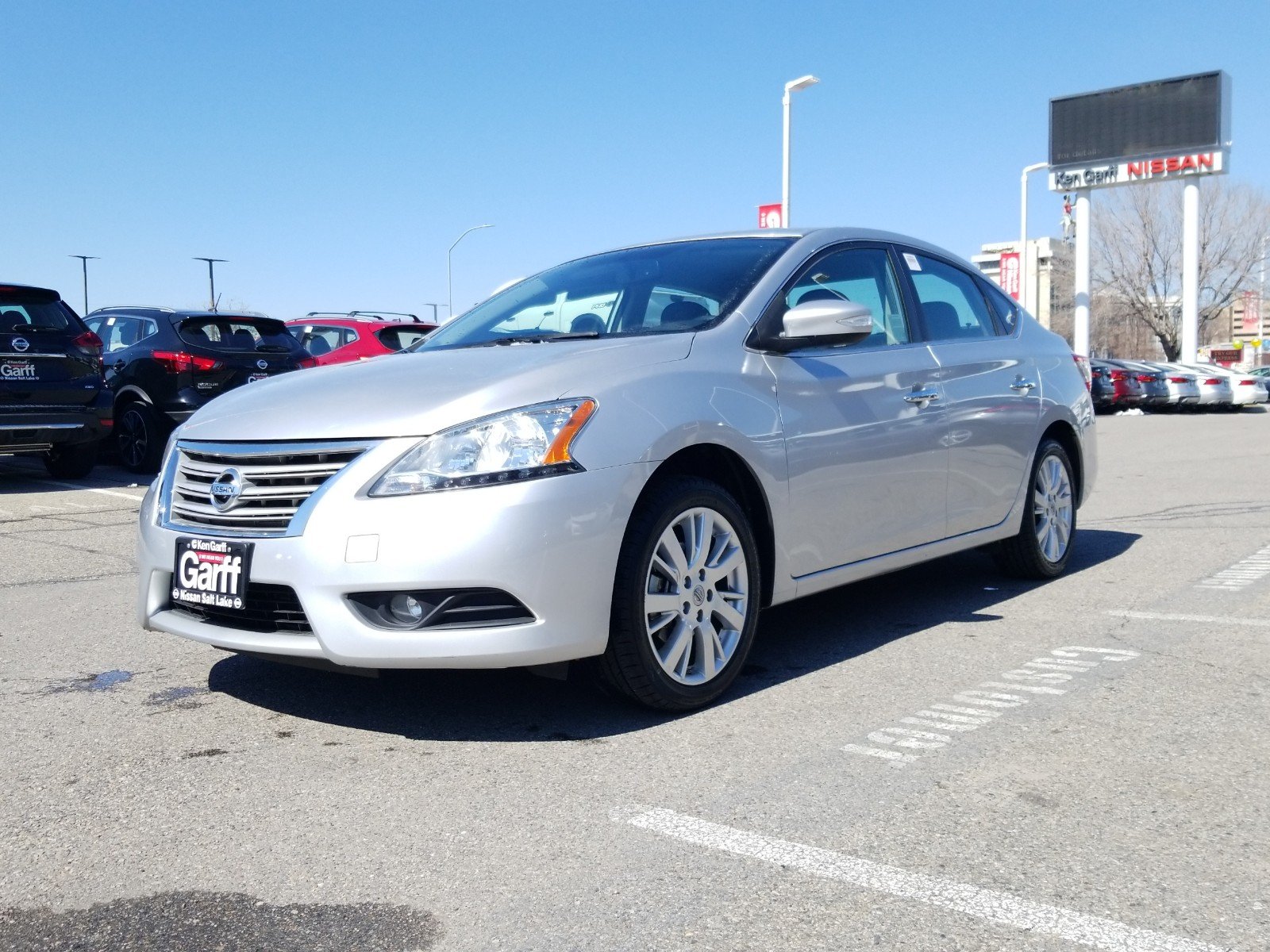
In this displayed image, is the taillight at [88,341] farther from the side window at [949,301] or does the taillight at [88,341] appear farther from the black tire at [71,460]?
the side window at [949,301]

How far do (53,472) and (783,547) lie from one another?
30.7 feet

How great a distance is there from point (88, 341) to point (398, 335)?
417cm

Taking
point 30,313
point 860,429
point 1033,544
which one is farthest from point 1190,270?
point 860,429

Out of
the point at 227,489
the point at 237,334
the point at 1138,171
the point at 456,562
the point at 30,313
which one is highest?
the point at 1138,171

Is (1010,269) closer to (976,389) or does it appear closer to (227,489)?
(976,389)

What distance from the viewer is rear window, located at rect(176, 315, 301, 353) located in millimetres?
11680

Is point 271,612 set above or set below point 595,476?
below

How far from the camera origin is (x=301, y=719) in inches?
155

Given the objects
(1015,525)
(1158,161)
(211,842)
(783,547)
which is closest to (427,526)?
(211,842)

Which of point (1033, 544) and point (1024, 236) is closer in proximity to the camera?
point (1033, 544)

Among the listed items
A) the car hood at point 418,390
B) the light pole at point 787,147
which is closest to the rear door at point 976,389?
the car hood at point 418,390

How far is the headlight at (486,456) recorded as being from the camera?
3473 millimetres

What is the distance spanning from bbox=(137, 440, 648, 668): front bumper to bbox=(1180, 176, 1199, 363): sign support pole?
155ft

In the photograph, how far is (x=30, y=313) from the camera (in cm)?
1032
